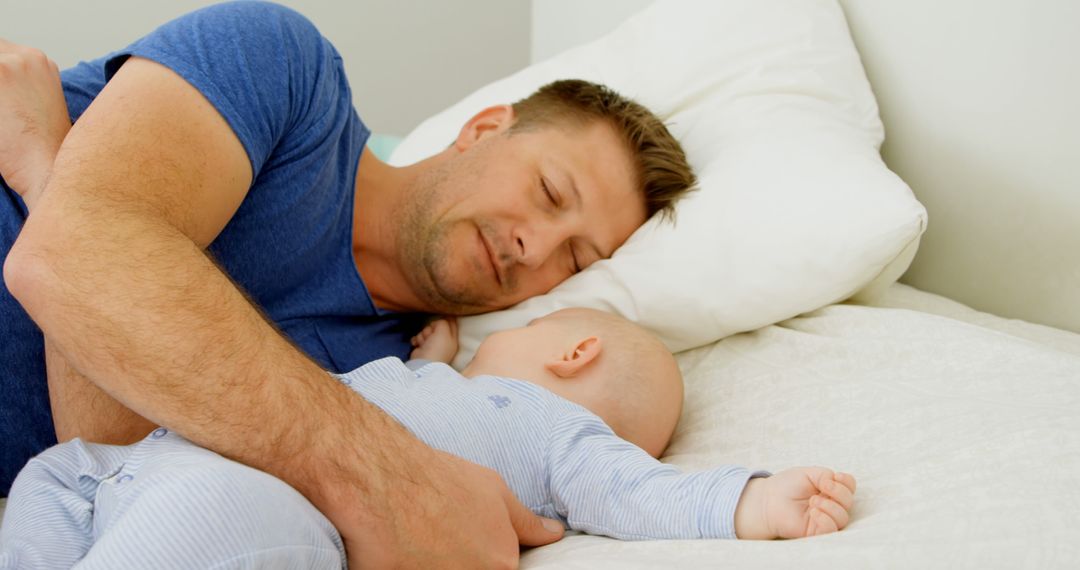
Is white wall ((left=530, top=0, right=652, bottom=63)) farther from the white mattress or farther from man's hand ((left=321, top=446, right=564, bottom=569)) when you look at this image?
man's hand ((left=321, top=446, right=564, bottom=569))

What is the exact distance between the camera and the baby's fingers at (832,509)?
856 millimetres

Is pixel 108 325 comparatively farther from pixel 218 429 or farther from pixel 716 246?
pixel 716 246

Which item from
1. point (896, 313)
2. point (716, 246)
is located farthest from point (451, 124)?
point (896, 313)

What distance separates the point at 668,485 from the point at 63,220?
0.68m

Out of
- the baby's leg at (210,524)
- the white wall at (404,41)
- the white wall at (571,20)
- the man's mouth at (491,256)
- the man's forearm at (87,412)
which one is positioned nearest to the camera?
the baby's leg at (210,524)

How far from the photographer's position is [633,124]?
1615 mm

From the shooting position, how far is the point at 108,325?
89 centimetres

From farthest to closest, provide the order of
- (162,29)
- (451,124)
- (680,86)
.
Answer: (451,124) → (680,86) → (162,29)

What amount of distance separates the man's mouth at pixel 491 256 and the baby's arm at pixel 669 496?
45 cm

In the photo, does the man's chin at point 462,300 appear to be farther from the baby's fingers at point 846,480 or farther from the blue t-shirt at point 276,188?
the baby's fingers at point 846,480

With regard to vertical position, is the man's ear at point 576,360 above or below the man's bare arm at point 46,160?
below

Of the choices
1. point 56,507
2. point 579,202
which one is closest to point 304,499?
point 56,507

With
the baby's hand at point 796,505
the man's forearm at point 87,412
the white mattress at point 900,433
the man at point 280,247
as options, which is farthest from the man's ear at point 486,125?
the baby's hand at point 796,505

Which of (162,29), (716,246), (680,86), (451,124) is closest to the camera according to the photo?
(162,29)
